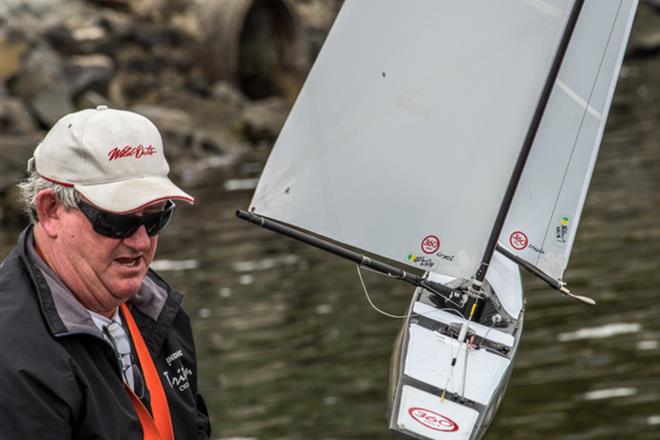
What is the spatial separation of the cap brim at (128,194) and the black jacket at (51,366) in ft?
0.78

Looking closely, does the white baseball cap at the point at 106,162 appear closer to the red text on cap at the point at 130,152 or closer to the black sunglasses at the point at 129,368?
the red text on cap at the point at 130,152

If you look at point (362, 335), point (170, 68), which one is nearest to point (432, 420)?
point (362, 335)

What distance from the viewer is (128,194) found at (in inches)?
127

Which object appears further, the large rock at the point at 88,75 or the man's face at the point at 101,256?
the large rock at the point at 88,75

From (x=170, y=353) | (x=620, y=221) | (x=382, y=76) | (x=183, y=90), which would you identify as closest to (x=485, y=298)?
(x=382, y=76)

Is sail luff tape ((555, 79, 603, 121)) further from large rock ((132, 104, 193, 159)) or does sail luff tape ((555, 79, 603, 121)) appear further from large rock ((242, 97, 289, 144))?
large rock ((242, 97, 289, 144))

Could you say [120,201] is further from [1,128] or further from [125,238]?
[1,128]

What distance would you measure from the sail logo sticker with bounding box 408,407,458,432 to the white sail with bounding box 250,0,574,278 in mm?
988

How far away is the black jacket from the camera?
302 centimetres

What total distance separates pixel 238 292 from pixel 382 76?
279 inches

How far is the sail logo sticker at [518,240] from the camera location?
5262 millimetres

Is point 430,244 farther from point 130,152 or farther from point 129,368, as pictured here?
point 130,152

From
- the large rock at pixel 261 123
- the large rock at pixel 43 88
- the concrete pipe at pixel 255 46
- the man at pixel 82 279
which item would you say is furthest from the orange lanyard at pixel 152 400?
the concrete pipe at pixel 255 46

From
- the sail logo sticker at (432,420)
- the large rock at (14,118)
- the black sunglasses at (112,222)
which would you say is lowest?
the large rock at (14,118)
